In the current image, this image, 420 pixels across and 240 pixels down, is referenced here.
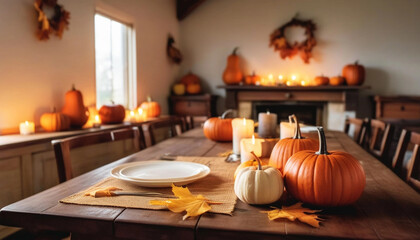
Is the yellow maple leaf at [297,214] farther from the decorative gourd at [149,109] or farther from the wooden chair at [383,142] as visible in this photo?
the decorative gourd at [149,109]

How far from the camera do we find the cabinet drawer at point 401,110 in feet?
14.4

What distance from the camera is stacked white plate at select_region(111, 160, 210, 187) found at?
3.15ft

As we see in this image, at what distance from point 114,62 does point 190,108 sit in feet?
4.82

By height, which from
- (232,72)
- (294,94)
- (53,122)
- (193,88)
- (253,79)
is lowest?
(53,122)

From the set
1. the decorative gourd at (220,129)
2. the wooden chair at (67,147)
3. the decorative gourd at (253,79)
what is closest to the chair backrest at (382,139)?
the decorative gourd at (220,129)

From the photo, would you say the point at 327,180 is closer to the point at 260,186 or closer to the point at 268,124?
the point at 260,186

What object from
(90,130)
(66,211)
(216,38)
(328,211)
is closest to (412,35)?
(216,38)

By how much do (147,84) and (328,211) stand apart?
384 cm

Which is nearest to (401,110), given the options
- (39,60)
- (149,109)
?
(149,109)

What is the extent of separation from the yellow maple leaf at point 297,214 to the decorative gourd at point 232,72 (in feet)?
13.9

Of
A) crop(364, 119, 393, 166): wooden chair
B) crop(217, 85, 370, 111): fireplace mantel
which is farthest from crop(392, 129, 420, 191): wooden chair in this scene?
crop(217, 85, 370, 111): fireplace mantel

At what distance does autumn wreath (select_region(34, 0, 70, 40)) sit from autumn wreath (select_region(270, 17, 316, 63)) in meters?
3.03

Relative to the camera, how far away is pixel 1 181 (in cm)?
194

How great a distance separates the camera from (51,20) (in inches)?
106
